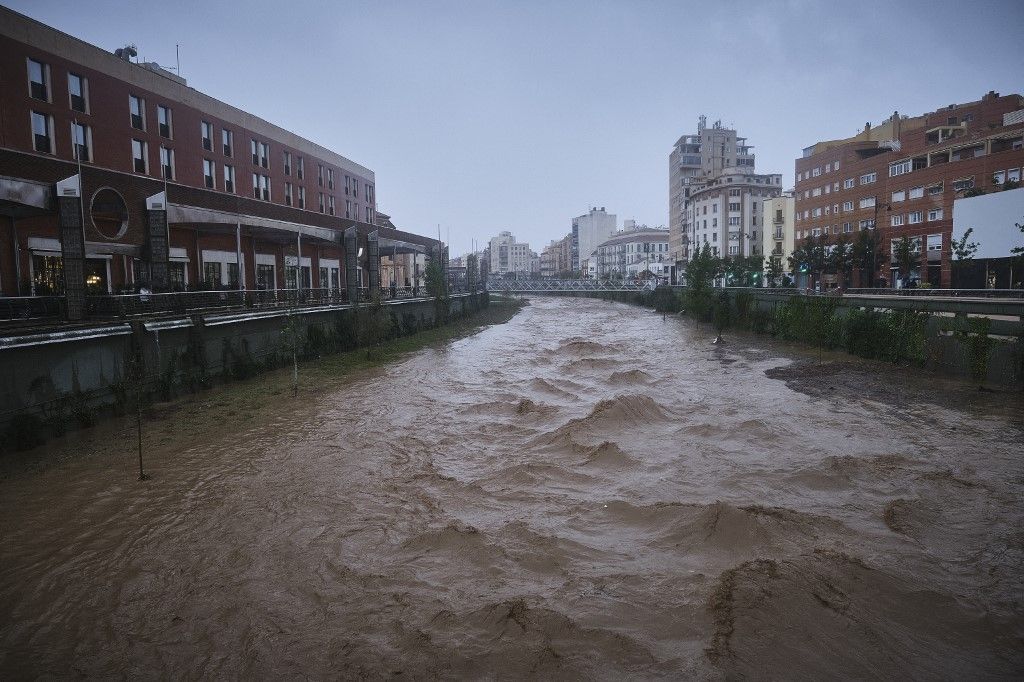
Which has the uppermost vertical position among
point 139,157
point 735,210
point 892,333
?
point 735,210

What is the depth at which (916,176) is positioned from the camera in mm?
51500

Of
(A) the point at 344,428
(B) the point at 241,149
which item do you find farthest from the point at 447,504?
(B) the point at 241,149

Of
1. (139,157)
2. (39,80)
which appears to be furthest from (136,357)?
(139,157)

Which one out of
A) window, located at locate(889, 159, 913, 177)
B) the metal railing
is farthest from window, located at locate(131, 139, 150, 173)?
window, located at locate(889, 159, 913, 177)

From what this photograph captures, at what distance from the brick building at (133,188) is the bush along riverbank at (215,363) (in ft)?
10.6

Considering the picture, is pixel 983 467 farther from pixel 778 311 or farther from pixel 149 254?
pixel 149 254

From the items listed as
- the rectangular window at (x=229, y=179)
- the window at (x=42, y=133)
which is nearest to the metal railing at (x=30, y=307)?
the window at (x=42, y=133)

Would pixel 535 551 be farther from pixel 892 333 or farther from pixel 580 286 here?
pixel 580 286

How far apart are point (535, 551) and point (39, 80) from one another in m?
32.9

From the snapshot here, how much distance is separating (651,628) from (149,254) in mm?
22085

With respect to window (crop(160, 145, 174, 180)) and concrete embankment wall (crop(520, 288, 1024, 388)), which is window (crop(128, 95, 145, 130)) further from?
concrete embankment wall (crop(520, 288, 1024, 388))

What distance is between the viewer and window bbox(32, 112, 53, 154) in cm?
2564

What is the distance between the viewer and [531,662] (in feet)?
14.3

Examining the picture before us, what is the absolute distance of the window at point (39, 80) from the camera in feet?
84.0
